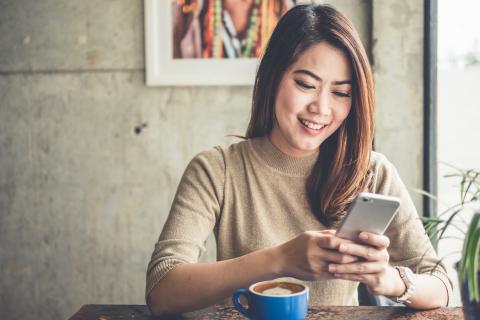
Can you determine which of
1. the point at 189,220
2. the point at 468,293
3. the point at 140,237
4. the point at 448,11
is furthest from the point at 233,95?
the point at 468,293

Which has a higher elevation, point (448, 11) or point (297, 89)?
point (448, 11)

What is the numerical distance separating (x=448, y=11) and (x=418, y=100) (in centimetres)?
39

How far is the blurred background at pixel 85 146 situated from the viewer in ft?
8.06

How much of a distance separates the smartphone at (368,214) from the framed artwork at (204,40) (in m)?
1.58

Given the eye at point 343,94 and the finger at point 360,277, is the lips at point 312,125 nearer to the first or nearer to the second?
the eye at point 343,94

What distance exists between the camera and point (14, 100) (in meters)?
2.53

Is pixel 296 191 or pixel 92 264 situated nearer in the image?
pixel 296 191

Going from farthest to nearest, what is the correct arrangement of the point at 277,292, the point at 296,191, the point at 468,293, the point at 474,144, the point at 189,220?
the point at 474,144, the point at 296,191, the point at 189,220, the point at 277,292, the point at 468,293

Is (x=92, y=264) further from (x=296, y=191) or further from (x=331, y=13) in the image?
(x=331, y=13)

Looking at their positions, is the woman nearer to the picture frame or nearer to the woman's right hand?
the woman's right hand

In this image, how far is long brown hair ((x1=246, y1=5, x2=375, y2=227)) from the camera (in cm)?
132

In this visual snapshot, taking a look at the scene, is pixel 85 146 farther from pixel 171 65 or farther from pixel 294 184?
pixel 294 184

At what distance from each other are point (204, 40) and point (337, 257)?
65.4 inches

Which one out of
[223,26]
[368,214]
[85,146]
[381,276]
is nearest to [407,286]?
[381,276]
